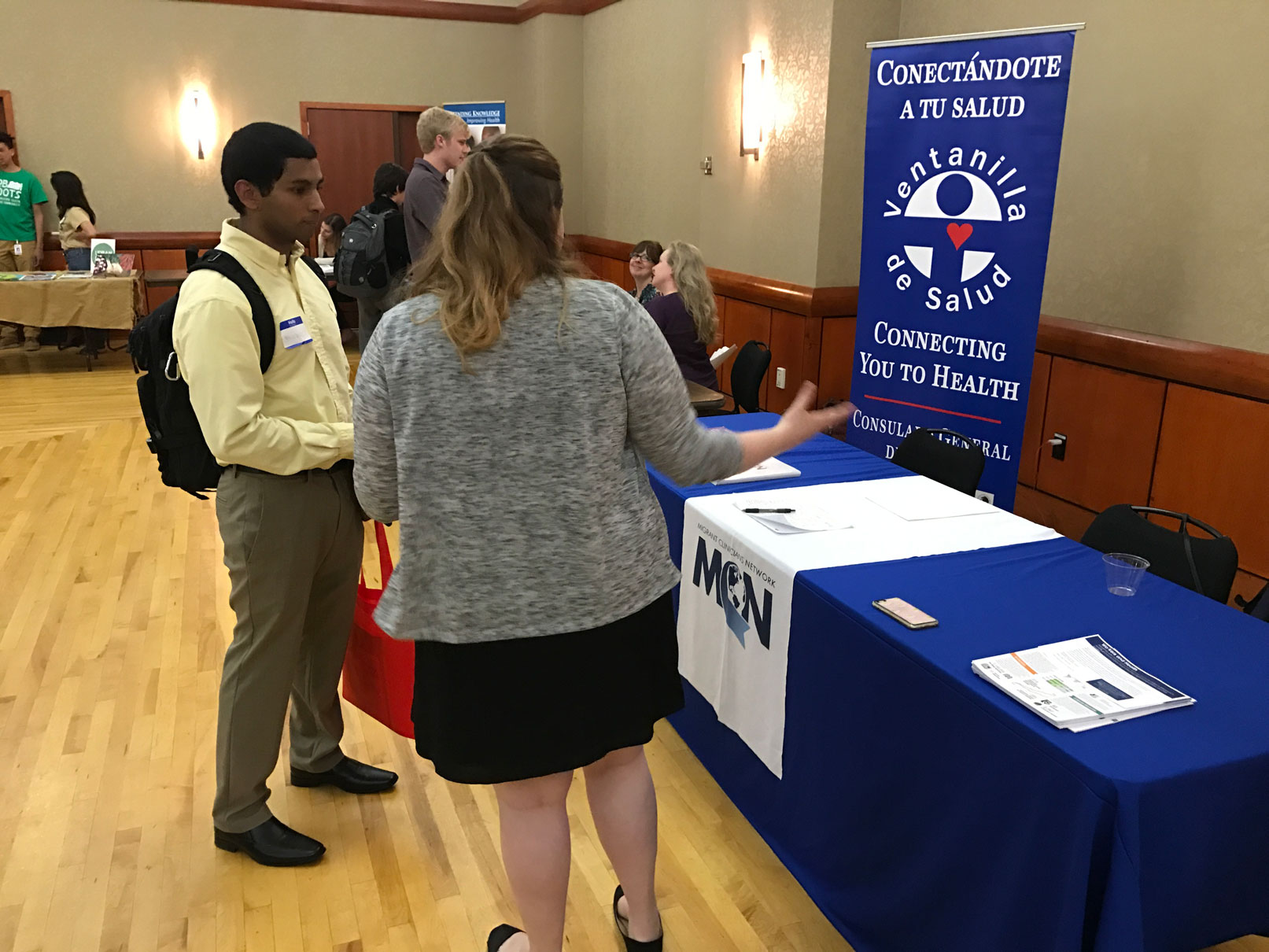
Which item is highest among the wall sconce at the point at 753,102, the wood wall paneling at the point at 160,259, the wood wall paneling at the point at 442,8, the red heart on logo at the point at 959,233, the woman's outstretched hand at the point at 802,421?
the wood wall paneling at the point at 442,8

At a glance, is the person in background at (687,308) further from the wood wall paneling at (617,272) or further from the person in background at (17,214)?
the person in background at (17,214)

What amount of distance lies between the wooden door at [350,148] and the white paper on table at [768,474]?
7890 millimetres

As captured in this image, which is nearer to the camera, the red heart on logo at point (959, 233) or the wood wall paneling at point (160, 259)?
the red heart on logo at point (959, 233)

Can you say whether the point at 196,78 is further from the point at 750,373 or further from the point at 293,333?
the point at 293,333

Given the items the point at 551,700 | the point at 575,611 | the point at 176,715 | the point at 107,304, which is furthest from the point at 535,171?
the point at 107,304

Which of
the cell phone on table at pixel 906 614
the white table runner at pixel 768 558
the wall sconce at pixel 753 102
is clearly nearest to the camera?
the cell phone on table at pixel 906 614

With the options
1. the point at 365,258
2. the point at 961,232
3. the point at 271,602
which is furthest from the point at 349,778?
the point at 961,232

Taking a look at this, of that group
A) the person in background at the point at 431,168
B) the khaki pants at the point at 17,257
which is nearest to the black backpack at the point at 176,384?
the person in background at the point at 431,168

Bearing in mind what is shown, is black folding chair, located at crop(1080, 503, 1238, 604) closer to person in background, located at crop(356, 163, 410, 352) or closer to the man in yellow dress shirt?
the man in yellow dress shirt

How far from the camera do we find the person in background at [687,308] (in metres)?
4.65

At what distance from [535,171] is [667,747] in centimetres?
193

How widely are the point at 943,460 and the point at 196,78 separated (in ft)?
28.7

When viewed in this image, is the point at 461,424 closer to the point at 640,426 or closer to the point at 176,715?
the point at 640,426

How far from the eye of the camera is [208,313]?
1.93m
